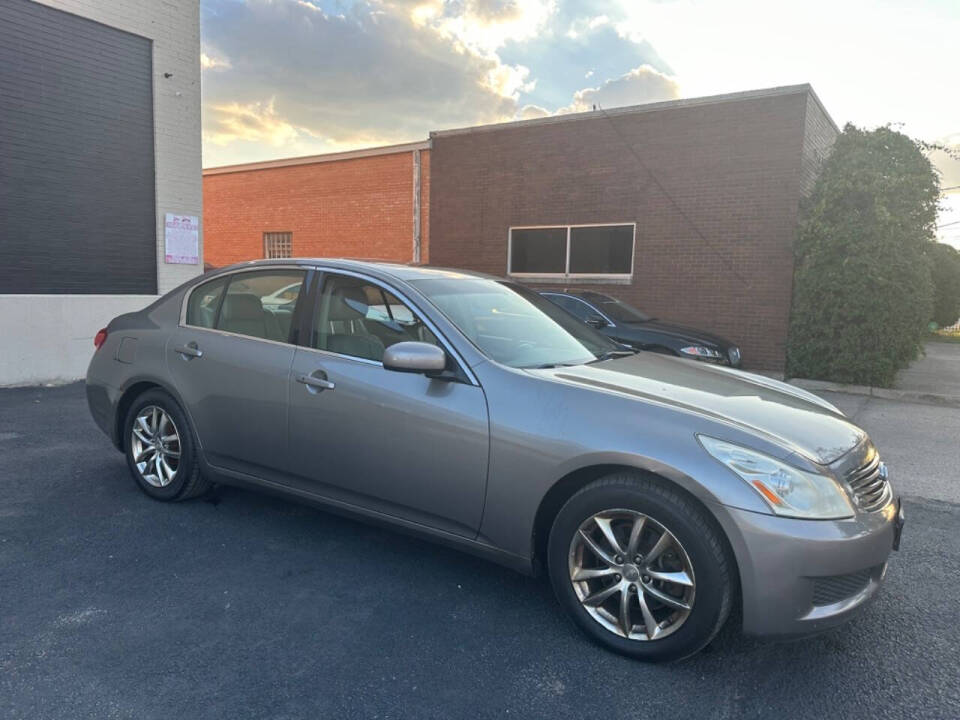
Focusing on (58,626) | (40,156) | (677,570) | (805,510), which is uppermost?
(40,156)

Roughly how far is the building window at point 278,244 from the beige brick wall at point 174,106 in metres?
10.6

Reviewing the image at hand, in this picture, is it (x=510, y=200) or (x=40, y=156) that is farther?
(x=510, y=200)

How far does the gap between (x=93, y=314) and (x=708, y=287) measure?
9879 millimetres

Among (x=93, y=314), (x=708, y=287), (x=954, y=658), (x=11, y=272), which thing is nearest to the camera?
(x=954, y=658)

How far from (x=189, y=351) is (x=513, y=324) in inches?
81.5

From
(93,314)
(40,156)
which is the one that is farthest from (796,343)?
(40,156)

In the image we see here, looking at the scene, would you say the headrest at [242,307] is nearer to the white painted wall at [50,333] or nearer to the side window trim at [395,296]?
the side window trim at [395,296]

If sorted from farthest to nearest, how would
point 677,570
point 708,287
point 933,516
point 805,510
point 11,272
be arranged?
1. point 708,287
2. point 11,272
3. point 933,516
4. point 677,570
5. point 805,510

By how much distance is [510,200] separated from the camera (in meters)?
13.6

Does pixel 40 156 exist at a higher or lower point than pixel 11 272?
higher

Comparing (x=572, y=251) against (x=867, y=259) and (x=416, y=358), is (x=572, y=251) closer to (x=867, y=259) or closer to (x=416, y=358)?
(x=867, y=259)

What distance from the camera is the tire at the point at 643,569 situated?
8.08 feet

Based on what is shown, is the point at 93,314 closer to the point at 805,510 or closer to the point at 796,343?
the point at 805,510

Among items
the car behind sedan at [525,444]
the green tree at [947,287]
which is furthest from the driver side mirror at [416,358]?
the green tree at [947,287]
